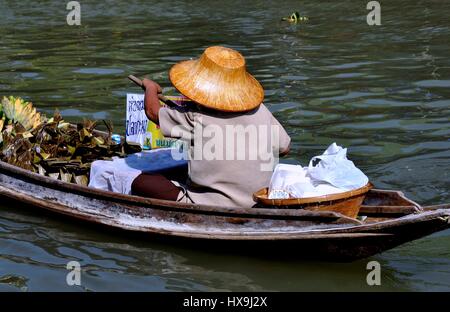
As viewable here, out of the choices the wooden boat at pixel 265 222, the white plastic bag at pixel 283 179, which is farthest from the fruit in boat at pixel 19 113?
the white plastic bag at pixel 283 179

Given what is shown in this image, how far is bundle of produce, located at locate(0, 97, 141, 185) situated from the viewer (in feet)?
21.1

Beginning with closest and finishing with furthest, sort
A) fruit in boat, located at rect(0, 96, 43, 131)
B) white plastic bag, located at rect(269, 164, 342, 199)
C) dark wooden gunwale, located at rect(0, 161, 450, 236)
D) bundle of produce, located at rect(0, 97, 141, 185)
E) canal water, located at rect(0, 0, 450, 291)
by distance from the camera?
dark wooden gunwale, located at rect(0, 161, 450, 236) < white plastic bag, located at rect(269, 164, 342, 199) < canal water, located at rect(0, 0, 450, 291) < bundle of produce, located at rect(0, 97, 141, 185) < fruit in boat, located at rect(0, 96, 43, 131)

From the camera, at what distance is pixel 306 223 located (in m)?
5.04

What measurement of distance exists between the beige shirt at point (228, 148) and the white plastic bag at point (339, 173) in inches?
14.8

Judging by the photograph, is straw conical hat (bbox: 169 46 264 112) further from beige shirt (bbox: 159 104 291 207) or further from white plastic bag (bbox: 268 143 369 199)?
white plastic bag (bbox: 268 143 369 199)

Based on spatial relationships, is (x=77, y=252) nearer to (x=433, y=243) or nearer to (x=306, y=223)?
(x=306, y=223)

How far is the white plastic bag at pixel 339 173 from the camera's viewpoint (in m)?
5.01

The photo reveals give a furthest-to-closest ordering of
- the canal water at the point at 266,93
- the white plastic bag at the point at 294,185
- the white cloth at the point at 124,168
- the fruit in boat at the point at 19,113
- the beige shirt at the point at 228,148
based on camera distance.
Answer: the fruit in boat at the point at 19,113 → the white cloth at the point at 124,168 → the canal water at the point at 266,93 → the beige shirt at the point at 228,148 → the white plastic bag at the point at 294,185

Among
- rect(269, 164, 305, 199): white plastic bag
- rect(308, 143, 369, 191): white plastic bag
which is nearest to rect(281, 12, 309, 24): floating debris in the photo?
rect(269, 164, 305, 199): white plastic bag

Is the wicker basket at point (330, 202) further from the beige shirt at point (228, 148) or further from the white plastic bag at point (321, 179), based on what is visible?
the beige shirt at point (228, 148)

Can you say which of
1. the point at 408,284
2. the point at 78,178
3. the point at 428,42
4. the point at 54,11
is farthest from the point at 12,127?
the point at 54,11

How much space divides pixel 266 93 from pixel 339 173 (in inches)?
201

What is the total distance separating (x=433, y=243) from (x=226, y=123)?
1847mm

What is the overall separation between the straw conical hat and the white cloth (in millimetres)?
979
